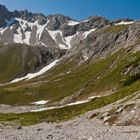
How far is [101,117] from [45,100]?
115 m

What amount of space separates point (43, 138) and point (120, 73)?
9888 centimetres

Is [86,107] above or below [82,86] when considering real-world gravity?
above

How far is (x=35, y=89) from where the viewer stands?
192625mm

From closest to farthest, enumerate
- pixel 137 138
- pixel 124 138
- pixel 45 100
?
pixel 137 138 < pixel 124 138 < pixel 45 100

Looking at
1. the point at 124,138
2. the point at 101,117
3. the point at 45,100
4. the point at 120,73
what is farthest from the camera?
the point at 45,100

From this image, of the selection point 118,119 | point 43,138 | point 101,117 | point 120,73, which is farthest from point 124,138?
point 120,73

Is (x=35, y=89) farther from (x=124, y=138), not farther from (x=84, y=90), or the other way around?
(x=124, y=138)

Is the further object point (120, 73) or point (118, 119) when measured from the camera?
point (120, 73)

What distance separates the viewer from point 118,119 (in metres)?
47.6

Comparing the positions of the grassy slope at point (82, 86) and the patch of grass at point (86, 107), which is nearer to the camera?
the patch of grass at point (86, 107)

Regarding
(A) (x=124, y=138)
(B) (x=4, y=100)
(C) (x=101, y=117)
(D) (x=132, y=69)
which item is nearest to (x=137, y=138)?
(A) (x=124, y=138)

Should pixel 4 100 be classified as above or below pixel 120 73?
below

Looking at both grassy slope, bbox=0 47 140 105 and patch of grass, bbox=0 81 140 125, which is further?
grassy slope, bbox=0 47 140 105

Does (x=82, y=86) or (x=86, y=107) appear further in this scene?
(x=82, y=86)
